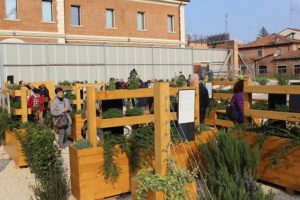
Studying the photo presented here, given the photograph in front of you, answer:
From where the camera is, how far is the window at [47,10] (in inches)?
1141

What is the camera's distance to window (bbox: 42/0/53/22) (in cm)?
2897

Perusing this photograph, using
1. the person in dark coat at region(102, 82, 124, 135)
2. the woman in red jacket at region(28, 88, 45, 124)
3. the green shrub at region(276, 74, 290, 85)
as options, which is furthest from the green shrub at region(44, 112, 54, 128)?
the green shrub at region(276, 74, 290, 85)

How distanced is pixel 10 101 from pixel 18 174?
3.01 metres

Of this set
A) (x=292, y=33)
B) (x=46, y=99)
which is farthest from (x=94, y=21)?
(x=292, y=33)

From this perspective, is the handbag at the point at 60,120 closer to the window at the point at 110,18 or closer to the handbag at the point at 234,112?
the handbag at the point at 234,112

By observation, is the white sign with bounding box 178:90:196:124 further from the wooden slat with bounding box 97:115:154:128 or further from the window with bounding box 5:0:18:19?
the window with bounding box 5:0:18:19

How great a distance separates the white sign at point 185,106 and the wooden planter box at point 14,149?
13.3ft

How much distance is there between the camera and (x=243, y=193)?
321cm

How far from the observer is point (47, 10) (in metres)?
29.1

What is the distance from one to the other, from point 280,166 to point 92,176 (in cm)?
269

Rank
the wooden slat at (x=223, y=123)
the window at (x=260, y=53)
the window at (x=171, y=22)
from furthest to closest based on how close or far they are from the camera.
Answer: the window at (x=260, y=53), the window at (x=171, y=22), the wooden slat at (x=223, y=123)

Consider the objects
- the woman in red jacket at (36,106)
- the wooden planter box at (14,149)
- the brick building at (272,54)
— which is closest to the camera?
the wooden planter box at (14,149)

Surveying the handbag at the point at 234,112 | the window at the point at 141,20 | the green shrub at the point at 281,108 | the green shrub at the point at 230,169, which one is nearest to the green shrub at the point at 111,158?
the green shrub at the point at 230,169

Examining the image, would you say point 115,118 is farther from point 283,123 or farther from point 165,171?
point 283,123
